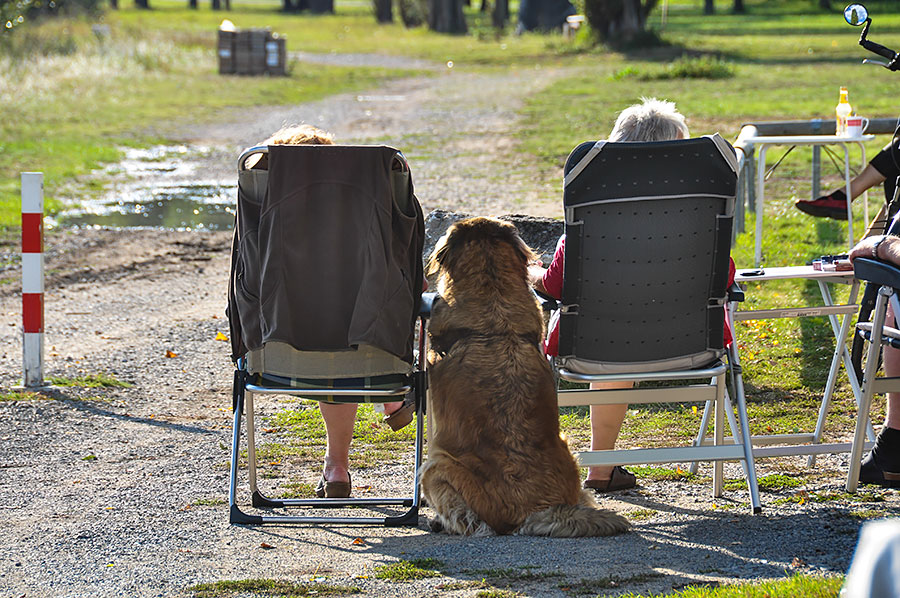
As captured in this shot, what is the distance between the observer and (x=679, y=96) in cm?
2500

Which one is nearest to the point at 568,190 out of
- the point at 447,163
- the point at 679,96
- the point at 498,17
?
the point at 447,163

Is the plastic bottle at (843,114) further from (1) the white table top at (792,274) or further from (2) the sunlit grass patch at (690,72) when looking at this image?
(2) the sunlit grass patch at (690,72)

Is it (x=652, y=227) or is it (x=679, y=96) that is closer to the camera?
(x=652, y=227)

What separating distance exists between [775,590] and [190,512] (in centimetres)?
253

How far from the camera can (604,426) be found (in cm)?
539

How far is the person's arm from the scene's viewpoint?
4.74m

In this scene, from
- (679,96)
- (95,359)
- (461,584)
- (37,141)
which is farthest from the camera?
(679,96)

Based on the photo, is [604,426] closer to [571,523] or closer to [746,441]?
[746,441]

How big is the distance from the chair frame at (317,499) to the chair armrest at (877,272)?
179 centimetres

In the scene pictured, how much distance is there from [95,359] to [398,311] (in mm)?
3967

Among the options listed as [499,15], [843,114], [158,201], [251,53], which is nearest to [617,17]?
[251,53]

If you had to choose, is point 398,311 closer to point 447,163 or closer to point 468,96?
point 447,163

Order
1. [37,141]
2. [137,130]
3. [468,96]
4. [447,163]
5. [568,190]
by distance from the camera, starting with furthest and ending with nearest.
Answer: [468,96]
[137,130]
[37,141]
[447,163]
[568,190]

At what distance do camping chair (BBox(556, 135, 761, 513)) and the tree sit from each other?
3903 centimetres
